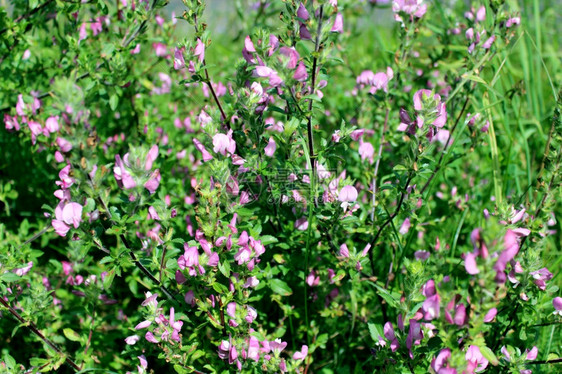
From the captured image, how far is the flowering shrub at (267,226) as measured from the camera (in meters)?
1.47

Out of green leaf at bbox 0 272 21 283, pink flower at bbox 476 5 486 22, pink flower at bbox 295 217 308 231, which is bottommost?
pink flower at bbox 295 217 308 231

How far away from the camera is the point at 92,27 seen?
2648 mm

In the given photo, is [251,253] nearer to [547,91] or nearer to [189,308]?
[189,308]

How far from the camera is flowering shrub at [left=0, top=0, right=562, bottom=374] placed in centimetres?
147

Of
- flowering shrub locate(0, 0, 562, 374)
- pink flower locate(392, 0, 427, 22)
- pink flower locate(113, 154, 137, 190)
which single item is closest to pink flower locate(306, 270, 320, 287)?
flowering shrub locate(0, 0, 562, 374)

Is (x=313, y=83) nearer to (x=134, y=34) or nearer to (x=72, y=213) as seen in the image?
(x=72, y=213)

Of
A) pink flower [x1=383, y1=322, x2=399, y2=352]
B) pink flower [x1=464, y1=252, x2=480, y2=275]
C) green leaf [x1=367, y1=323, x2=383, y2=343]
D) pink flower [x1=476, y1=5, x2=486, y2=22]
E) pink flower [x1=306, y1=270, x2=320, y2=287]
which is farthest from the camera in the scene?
pink flower [x1=476, y1=5, x2=486, y2=22]

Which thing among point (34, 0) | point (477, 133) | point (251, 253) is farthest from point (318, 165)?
point (34, 0)

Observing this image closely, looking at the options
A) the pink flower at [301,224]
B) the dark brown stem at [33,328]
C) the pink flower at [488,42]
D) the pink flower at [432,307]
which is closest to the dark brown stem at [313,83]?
the pink flower at [301,224]

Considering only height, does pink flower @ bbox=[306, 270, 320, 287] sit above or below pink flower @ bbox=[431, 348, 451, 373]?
below

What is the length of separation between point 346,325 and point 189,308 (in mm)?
811

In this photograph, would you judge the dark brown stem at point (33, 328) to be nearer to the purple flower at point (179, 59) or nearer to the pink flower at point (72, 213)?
the pink flower at point (72, 213)

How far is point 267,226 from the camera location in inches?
84.5

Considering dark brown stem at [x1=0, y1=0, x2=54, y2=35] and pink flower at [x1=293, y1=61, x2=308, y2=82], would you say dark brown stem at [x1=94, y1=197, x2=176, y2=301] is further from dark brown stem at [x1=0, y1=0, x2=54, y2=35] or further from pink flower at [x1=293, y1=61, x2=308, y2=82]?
dark brown stem at [x1=0, y1=0, x2=54, y2=35]
